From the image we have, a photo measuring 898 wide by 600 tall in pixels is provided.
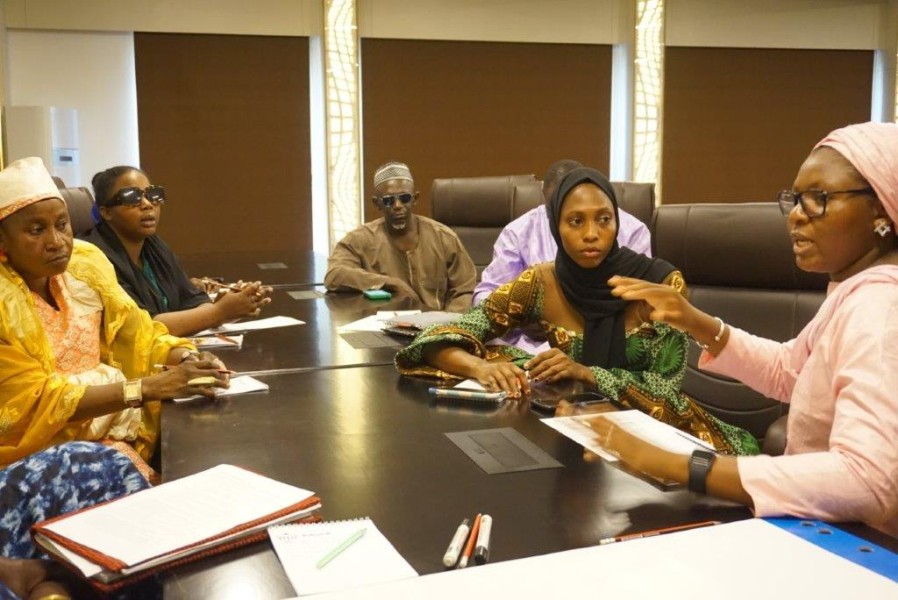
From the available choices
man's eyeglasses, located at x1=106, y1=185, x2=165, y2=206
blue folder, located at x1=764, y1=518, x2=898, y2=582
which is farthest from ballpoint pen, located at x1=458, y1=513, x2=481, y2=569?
man's eyeglasses, located at x1=106, y1=185, x2=165, y2=206

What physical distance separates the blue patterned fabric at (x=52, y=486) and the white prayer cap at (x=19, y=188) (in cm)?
61

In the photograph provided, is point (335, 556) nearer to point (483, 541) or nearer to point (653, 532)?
point (483, 541)

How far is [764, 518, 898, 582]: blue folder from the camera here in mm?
956

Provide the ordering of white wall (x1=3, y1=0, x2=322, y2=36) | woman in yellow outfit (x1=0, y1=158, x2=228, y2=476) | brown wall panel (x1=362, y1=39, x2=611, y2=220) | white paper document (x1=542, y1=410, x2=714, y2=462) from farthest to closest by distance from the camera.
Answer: brown wall panel (x1=362, y1=39, x2=611, y2=220) < white wall (x1=3, y1=0, x2=322, y2=36) < woman in yellow outfit (x1=0, y1=158, x2=228, y2=476) < white paper document (x1=542, y1=410, x2=714, y2=462)

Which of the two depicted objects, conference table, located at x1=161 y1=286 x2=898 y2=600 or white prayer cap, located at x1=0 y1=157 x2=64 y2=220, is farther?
white prayer cap, located at x1=0 y1=157 x2=64 y2=220

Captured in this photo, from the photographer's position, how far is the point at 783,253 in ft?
8.62

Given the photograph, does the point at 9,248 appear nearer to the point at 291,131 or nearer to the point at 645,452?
the point at 645,452

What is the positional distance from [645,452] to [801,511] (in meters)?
0.23

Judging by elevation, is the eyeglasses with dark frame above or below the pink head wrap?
below

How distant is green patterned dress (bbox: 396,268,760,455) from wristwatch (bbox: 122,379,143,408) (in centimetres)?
62

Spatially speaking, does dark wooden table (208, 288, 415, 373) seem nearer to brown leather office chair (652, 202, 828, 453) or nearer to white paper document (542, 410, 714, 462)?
white paper document (542, 410, 714, 462)

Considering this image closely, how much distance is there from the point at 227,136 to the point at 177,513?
6.10 metres

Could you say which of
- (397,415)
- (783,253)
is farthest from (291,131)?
(397,415)

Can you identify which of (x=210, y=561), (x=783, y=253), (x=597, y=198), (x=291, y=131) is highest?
(x=291, y=131)
